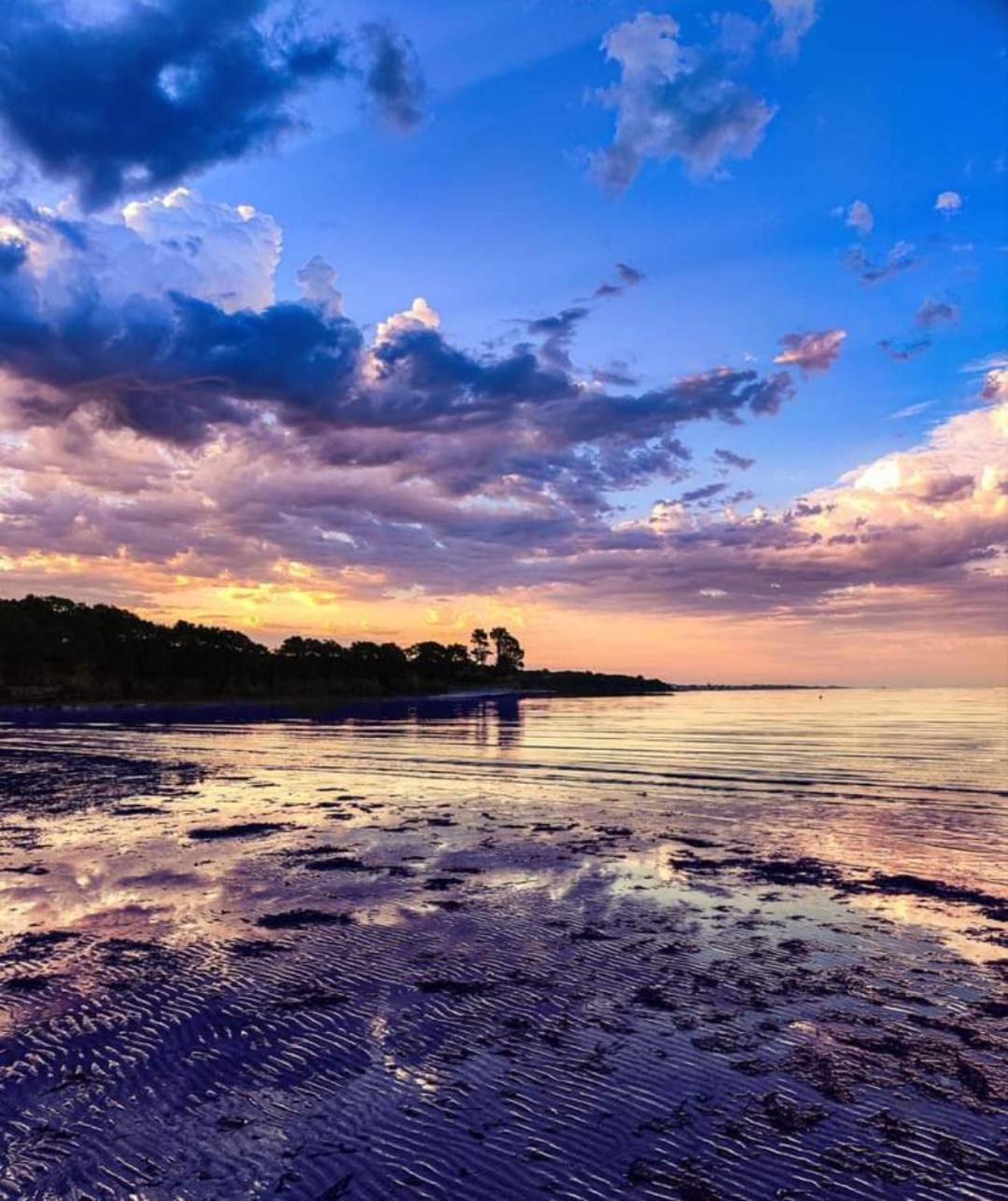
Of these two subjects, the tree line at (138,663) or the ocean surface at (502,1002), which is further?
the tree line at (138,663)

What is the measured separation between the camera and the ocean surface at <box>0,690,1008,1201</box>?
559 centimetres

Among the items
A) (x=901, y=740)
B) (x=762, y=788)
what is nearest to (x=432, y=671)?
(x=901, y=740)

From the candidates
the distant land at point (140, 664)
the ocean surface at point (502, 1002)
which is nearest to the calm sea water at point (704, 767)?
the ocean surface at point (502, 1002)

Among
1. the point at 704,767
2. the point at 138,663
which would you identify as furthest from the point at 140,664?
the point at 704,767

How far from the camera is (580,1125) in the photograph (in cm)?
602

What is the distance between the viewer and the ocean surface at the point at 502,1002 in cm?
559

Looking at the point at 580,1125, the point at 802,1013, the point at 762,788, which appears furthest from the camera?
the point at 762,788

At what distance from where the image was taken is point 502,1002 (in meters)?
8.44

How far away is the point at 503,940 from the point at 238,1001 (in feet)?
11.9

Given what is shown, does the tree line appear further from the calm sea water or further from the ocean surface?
the ocean surface

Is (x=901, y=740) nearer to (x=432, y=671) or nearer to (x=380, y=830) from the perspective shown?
(x=380, y=830)

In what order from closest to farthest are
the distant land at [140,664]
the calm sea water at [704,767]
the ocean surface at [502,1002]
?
the ocean surface at [502,1002], the calm sea water at [704,767], the distant land at [140,664]

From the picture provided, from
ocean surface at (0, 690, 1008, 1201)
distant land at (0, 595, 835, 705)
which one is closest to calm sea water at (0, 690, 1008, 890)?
ocean surface at (0, 690, 1008, 1201)

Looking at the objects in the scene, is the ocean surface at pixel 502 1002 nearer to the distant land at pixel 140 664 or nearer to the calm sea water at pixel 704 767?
the calm sea water at pixel 704 767
